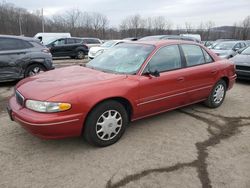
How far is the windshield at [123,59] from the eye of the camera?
4.39 meters

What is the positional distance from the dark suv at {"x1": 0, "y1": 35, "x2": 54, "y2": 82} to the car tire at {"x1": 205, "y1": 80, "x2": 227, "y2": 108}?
17.8 ft

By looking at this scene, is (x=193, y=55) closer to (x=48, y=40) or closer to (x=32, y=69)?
(x=32, y=69)

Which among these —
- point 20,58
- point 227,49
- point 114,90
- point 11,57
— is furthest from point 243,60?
point 11,57

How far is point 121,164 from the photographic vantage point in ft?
11.4

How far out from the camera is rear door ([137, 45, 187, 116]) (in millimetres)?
4266

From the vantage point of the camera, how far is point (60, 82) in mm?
3877

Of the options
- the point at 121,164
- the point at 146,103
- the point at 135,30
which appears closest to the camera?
the point at 121,164

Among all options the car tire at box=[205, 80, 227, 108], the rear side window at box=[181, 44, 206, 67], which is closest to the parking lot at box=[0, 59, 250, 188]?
the car tire at box=[205, 80, 227, 108]

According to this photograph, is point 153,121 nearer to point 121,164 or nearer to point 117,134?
point 117,134

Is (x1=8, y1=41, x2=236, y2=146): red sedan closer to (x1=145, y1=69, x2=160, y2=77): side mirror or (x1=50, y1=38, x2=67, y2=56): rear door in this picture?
(x1=145, y1=69, x2=160, y2=77): side mirror

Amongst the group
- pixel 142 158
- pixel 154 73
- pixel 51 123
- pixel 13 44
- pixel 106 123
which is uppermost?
pixel 13 44

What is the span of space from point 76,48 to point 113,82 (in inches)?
642

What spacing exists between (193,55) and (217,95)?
121cm

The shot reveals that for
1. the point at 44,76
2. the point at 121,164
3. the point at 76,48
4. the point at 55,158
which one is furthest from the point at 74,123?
the point at 76,48
